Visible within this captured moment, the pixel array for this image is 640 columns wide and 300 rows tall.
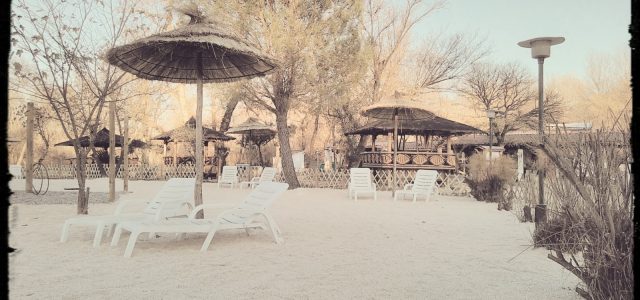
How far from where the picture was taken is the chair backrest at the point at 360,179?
11611 mm

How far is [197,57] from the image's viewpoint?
6410 mm

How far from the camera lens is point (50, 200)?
10.7 meters

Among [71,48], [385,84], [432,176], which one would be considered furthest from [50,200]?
[385,84]

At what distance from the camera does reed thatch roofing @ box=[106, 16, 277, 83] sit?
5.54m

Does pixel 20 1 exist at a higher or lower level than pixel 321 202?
higher

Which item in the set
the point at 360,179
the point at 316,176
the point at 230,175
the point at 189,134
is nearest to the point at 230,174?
the point at 230,175

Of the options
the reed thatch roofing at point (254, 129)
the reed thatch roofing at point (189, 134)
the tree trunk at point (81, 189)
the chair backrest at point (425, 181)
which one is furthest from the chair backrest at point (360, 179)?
the reed thatch roofing at point (189, 134)

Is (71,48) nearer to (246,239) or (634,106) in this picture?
(246,239)

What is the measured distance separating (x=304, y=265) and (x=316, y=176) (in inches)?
504

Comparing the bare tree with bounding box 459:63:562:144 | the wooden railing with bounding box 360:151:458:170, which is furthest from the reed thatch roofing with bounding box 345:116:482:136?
the bare tree with bounding box 459:63:562:144

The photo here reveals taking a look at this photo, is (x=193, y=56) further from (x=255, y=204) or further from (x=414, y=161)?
(x=414, y=161)

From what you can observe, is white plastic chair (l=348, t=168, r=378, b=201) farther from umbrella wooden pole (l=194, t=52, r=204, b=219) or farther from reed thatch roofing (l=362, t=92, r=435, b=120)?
umbrella wooden pole (l=194, t=52, r=204, b=219)

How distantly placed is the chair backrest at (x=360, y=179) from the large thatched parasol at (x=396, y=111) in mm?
661

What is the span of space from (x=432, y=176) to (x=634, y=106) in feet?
33.2
